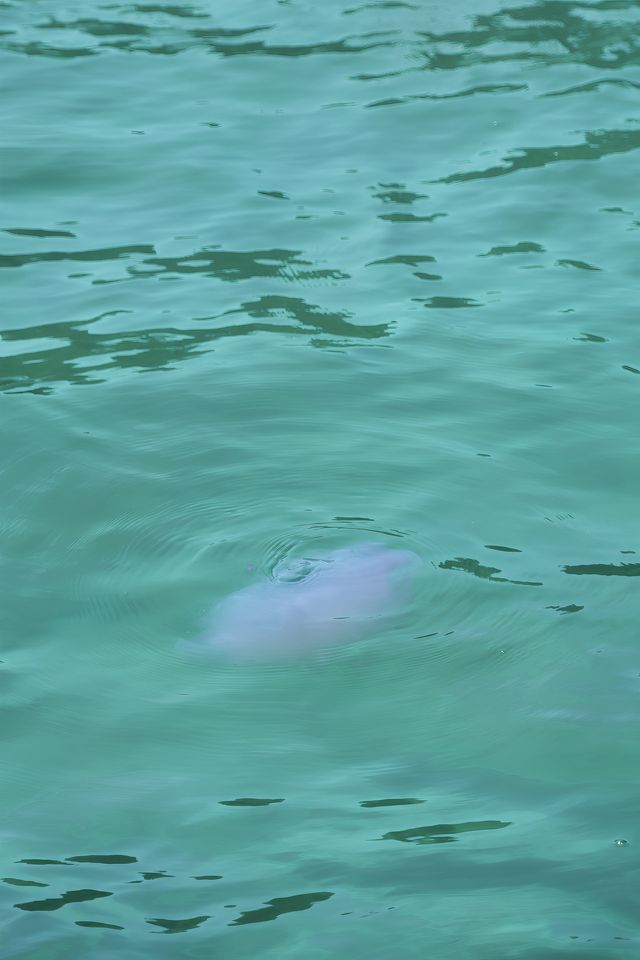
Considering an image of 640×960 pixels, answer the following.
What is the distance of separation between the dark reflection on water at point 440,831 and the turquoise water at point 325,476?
1cm

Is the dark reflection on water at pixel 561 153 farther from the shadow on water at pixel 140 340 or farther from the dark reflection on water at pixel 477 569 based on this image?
the dark reflection on water at pixel 477 569

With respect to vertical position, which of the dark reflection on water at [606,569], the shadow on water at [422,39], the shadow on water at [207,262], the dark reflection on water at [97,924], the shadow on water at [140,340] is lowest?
the dark reflection on water at [97,924]

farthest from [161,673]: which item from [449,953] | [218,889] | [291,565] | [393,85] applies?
[393,85]

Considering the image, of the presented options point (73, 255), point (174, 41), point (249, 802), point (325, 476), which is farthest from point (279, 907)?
point (174, 41)

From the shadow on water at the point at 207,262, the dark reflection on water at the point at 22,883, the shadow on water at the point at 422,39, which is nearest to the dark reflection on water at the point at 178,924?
→ the dark reflection on water at the point at 22,883

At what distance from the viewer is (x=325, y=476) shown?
5.13 meters

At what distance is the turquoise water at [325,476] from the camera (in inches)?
132

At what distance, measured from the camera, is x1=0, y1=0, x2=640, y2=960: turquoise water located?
336cm

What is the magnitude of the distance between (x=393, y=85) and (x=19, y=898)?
6.58m

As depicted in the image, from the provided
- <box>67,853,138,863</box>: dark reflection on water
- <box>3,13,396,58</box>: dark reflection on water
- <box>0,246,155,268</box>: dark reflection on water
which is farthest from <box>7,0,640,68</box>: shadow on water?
<box>67,853,138,863</box>: dark reflection on water

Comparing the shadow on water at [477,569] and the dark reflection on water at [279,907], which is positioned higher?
the shadow on water at [477,569]

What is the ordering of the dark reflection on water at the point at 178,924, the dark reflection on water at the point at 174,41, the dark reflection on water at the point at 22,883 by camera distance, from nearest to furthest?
the dark reflection on water at the point at 178,924
the dark reflection on water at the point at 22,883
the dark reflection on water at the point at 174,41

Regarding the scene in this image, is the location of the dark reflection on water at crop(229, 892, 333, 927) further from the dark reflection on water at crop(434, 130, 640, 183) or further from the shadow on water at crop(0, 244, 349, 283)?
the dark reflection on water at crop(434, 130, 640, 183)

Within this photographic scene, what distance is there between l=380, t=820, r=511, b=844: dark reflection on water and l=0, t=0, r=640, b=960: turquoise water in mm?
11
